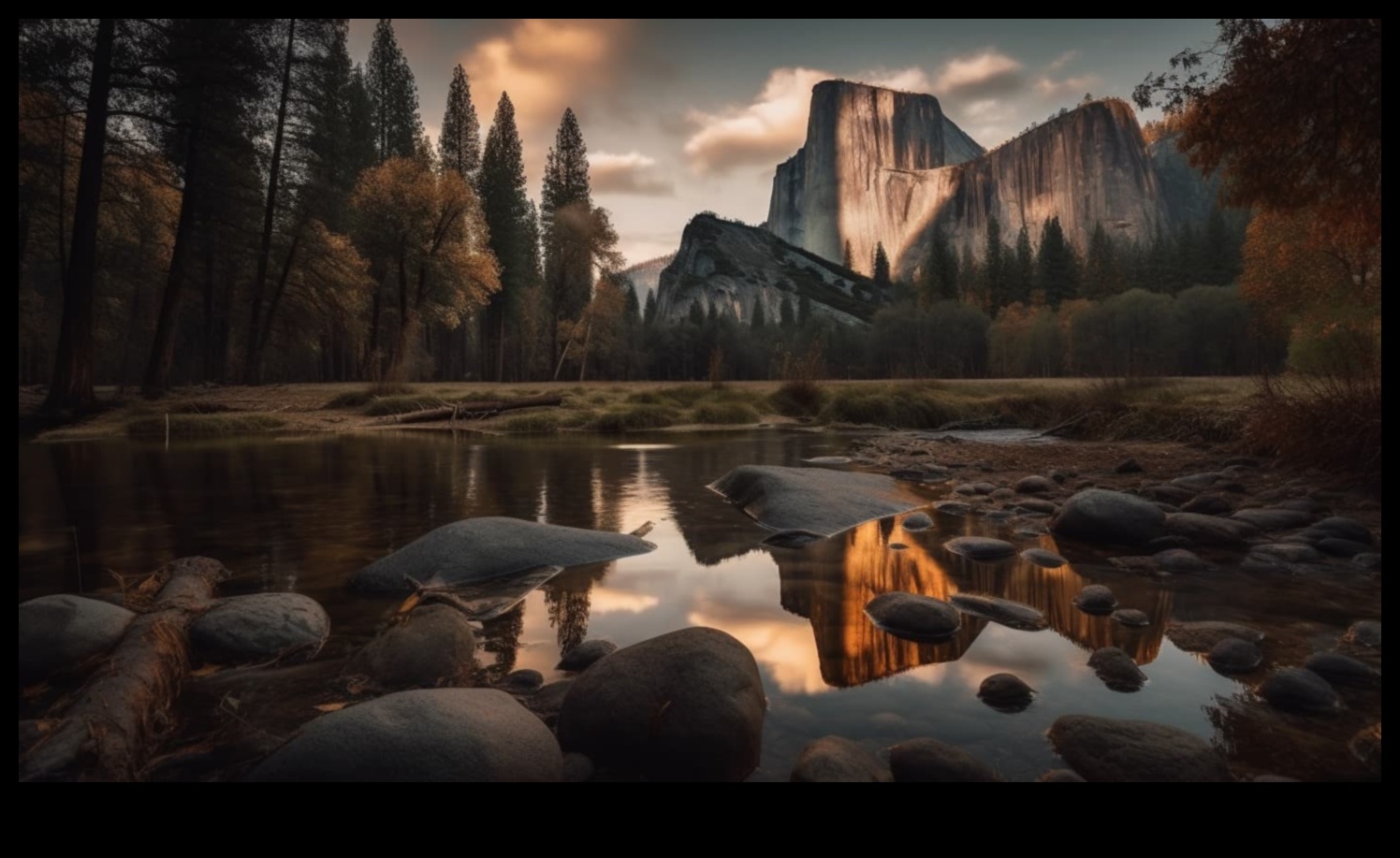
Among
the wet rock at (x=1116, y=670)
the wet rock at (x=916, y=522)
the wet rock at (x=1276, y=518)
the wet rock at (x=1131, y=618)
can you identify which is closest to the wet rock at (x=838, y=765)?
the wet rock at (x=1116, y=670)

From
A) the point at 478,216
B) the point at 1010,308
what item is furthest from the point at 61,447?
the point at 1010,308

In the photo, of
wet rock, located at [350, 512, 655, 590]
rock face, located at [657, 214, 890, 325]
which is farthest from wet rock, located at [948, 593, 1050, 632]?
rock face, located at [657, 214, 890, 325]

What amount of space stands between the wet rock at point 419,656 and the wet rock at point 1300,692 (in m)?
3.44

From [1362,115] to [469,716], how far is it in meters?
7.88

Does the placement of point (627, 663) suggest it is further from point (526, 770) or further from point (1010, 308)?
point (1010, 308)

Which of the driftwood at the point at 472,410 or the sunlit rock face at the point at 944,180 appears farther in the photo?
the sunlit rock face at the point at 944,180

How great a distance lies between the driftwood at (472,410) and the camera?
19969 mm

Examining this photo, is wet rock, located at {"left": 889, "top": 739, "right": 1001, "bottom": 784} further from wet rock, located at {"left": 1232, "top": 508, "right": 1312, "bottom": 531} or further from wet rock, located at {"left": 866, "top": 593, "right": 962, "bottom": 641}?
wet rock, located at {"left": 1232, "top": 508, "right": 1312, "bottom": 531}

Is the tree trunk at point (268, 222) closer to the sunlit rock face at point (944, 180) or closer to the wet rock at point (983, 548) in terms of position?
the wet rock at point (983, 548)

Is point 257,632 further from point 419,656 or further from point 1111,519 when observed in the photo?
point 1111,519

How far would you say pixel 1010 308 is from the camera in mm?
70000

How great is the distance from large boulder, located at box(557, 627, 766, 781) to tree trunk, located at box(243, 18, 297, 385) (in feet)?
85.4

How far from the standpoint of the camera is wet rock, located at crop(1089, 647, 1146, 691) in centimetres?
295

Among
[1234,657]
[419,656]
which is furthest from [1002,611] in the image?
[419,656]
